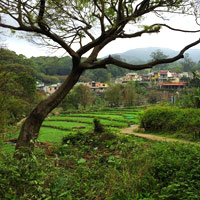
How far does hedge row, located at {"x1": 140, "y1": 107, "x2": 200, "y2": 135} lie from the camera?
273 inches

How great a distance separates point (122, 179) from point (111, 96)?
72.8 ft

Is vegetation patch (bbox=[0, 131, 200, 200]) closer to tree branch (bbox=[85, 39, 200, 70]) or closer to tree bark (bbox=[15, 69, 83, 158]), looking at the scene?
tree bark (bbox=[15, 69, 83, 158])

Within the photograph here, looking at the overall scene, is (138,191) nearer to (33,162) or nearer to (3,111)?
(33,162)

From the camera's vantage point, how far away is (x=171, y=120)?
7.89 m

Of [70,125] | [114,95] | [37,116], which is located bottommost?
[70,125]

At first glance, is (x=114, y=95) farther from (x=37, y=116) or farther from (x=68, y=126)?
(x=37, y=116)

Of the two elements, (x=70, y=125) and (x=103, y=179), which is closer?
(x=103, y=179)

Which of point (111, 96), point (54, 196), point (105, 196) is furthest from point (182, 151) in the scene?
point (111, 96)

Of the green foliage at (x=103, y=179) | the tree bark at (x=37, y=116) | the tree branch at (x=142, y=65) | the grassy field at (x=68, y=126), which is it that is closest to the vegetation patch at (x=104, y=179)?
the green foliage at (x=103, y=179)

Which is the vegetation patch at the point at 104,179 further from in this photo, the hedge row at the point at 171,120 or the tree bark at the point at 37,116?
the hedge row at the point at 171,120

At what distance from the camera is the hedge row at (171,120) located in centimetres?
695

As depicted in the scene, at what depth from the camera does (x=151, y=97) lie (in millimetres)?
25766

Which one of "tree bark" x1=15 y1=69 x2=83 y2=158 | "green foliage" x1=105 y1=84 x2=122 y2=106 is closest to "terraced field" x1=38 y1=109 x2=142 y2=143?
"tree bark" x1=15 y1=69 x2=83 y2=158

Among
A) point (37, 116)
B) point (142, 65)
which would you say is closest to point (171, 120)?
point (142, 65)
